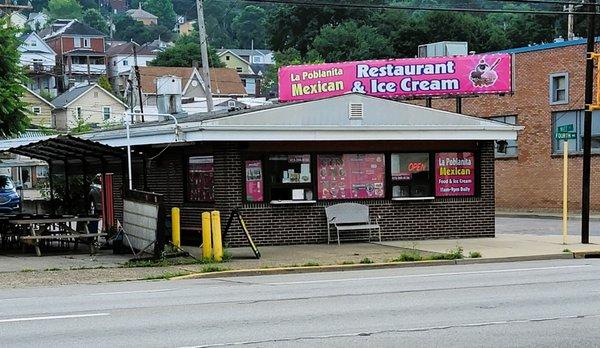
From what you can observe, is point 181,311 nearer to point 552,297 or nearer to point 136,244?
point 552,297

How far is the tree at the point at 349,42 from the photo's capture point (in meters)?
77.8

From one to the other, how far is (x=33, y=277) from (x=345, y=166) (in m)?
8.96

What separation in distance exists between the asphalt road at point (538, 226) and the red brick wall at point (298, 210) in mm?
3864

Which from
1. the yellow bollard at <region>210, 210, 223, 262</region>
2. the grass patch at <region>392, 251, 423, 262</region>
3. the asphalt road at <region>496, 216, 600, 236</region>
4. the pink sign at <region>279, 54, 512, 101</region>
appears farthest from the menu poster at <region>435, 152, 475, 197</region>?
the yellow bollard at <region>210, 210, 223, 262</region>

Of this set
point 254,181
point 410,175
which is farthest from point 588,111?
point 254,181

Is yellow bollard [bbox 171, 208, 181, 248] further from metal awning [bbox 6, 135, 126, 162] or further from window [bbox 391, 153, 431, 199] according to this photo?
window [bbox 391, 153, 431, 199]

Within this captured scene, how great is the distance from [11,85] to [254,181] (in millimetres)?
7817

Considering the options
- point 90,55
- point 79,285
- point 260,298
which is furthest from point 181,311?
point 90,55

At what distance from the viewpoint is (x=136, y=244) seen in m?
20.5

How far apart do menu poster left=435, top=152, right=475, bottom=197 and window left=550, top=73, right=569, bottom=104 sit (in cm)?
1625

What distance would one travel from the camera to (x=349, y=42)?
266 ft

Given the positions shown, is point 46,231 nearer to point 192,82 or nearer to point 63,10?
point 192,82

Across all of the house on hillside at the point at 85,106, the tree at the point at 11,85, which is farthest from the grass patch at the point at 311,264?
the house on hillside at the point at 85,106

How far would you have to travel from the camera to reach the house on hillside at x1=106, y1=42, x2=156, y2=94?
111188 millimetres
